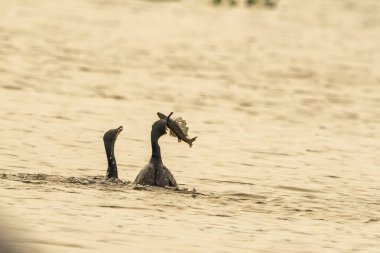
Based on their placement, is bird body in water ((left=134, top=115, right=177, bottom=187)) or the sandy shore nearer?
the sandy shore

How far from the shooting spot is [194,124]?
632 inches

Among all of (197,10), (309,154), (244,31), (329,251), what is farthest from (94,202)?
(197,10)

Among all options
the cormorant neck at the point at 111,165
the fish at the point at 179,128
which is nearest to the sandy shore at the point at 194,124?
the cormorant neck at the point at 111,165

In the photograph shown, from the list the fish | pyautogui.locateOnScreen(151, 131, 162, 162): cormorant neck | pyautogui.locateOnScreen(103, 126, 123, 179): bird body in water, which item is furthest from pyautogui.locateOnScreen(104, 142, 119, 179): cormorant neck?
the fish

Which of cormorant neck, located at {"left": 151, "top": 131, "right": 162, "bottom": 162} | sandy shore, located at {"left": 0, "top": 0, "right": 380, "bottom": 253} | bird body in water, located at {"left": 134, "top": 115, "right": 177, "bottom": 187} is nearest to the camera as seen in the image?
sandy shore, located at {"left": 0, "top": 0, "right": 380, "bottom": 253}

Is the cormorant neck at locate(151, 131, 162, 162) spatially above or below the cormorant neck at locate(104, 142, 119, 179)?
above

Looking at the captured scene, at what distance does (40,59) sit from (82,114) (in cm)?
437

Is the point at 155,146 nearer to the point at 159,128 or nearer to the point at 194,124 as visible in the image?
the point at 159,128

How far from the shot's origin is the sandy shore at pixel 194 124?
10.1 m

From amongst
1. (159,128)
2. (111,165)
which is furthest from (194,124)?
(111,165)

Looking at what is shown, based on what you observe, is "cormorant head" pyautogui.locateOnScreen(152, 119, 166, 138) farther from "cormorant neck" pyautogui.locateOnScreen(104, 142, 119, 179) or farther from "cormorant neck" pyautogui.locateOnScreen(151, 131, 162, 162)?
"cormorant neck" pyautogui.locateOnScreen(104, 142, 119, 179)

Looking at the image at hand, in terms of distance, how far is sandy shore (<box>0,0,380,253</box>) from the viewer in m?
10.1

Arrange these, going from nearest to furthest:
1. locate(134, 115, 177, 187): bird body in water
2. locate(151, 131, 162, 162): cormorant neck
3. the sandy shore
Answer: the sandy shore → locate(134, 115, 177, 187): bird body in water → locate(151, 131, 162, 162): cormorant neck

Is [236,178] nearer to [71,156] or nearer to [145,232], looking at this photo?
[71,156]
